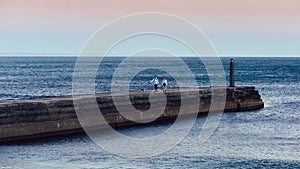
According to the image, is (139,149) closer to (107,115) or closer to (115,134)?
(115,134)

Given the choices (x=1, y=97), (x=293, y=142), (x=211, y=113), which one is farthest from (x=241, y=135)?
(x=1, y=97)

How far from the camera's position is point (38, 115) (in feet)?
122

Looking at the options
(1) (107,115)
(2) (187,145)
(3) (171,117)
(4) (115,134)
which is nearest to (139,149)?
(2) (187,145)

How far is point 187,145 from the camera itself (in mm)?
36125

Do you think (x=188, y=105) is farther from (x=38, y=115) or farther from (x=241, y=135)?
(x=38, y=115)

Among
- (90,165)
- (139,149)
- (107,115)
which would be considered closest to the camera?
(90,165)

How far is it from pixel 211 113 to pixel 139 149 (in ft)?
59.2

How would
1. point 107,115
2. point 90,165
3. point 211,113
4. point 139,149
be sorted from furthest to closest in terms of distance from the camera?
point 211,113, point 107,115, point 139,149, point 90,165

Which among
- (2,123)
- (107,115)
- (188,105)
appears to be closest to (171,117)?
(188,105)

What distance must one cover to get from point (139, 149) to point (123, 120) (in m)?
8.79

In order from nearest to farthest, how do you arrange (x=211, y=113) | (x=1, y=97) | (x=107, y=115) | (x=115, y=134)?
1. (x=115, y=134)
2. (x=107, y=115)
3. (x=211, y=113)
4. (x=1, y=97)

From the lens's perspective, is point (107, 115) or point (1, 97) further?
point (1, 97)

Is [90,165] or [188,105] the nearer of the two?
[90,165]

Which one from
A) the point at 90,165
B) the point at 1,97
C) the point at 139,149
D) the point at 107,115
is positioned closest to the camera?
the point at 90,165
